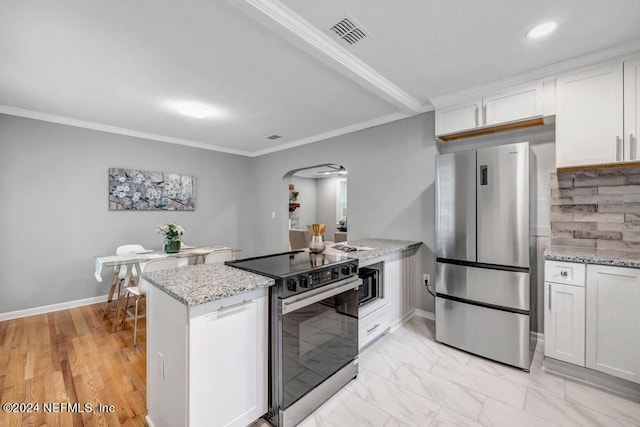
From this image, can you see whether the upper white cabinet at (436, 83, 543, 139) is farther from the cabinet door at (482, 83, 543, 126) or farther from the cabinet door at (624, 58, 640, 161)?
the cabinet door at (624, 58, 640, 161)

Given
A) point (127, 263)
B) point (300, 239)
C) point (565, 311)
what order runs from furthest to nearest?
point (300, 239)
point (127, 263)
point (565, 311)

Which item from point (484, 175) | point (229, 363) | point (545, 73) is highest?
point (545, 73)

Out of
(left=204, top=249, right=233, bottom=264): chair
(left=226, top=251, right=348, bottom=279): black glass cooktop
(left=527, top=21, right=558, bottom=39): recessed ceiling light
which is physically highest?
(left=527, top=21, right=558, bottom=39): recessed ceiling light

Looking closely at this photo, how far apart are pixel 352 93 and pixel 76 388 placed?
3394mm

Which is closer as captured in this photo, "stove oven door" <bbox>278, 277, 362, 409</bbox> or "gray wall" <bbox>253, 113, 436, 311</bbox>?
"stove oven door" <bbox>278, 277, 362, 409</bbox>

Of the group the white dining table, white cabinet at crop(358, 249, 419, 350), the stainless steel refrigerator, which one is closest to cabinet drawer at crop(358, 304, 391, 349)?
white cabinet at crop(358, 249, 419, 350)

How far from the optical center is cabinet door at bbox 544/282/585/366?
199 centimetres

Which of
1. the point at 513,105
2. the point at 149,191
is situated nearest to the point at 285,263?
→ the point at 513,105

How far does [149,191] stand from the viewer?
4281 mm

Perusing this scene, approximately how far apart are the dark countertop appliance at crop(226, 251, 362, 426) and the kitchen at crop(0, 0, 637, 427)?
1.62 metres

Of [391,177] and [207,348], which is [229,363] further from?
[391,177]

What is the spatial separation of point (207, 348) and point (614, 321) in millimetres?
2645

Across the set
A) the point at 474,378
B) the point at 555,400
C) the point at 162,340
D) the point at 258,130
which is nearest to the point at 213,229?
the point at 258,130

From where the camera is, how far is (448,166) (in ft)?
A: 8.31
